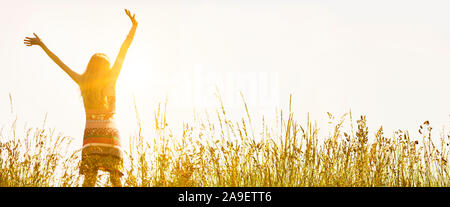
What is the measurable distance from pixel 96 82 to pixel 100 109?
0.30 metres

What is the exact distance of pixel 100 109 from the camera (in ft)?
14.6

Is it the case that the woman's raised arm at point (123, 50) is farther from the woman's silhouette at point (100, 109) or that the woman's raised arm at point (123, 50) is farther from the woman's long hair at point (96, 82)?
the woman's long hair at point (96, 82)

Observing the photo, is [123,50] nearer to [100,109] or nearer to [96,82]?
[96,82]

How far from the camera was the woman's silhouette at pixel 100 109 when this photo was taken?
422 centimetres

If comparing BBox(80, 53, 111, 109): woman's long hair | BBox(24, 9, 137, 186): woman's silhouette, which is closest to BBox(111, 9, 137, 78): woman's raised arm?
BBox(24, 9, 137, 186): woman's silhouette

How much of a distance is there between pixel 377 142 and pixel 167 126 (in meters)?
1.76

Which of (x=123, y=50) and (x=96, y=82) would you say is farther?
(x=96, y=82)

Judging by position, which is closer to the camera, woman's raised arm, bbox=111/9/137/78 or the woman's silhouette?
the woman's silhouette

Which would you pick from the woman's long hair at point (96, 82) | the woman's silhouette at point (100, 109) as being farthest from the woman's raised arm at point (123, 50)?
the woman's long hair at point (96, 82)

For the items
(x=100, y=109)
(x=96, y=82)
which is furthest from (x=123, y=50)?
(x=100, y=109)

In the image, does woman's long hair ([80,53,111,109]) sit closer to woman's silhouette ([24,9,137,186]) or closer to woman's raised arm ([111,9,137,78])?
woman's silhouette ([24,9,137,186])

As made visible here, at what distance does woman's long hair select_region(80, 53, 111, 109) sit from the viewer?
176 inches

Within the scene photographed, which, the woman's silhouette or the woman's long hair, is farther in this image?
the woman's long hair
